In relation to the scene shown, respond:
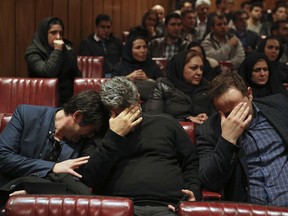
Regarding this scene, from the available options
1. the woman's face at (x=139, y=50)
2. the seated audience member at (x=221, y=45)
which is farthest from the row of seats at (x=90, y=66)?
the seated audience member at (x=221, y=45)

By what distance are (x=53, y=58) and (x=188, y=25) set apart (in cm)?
339

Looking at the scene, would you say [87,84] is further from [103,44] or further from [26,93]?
[103,44]

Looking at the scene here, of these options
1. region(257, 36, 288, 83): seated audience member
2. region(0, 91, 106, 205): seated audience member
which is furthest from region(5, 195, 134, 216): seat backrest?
region(257, 36, 288, 83): seated audience member

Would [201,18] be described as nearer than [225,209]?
No

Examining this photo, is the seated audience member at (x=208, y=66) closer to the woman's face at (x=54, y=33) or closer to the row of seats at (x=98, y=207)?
the woman's face at (x=54, y=33)

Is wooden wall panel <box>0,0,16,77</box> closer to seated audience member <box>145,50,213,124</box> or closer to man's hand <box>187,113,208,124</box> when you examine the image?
seated audience member <box>145,50,213,124</box>

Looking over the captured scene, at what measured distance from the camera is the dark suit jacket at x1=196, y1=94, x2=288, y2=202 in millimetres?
2381

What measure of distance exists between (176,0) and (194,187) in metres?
8.07

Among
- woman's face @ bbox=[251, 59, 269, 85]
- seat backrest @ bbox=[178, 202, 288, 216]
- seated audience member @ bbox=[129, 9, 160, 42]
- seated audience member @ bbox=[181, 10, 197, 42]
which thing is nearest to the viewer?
seat backrest @ bbox=[178, 202, 288, 216]

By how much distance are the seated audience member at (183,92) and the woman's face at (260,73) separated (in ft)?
1.26

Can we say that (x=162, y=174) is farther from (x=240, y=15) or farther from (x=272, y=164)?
(x=240, y=15)

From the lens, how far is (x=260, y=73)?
3932 mm

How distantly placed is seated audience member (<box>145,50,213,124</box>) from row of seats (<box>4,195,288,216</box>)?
2.02 meters

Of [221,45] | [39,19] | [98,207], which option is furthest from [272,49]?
[98,207]
